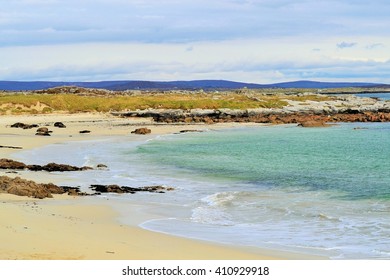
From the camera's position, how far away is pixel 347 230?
580 inches

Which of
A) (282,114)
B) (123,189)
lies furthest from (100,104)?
(123,189)

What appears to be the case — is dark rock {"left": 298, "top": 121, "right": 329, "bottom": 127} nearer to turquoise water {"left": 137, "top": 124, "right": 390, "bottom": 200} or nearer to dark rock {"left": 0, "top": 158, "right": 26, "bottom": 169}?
turquoise water {"left": 137, "top": 124, "right": 390, "bottom": 200}

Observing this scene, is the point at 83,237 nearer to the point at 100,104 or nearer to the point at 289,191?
the point at 289,191

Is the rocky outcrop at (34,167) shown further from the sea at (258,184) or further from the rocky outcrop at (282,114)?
the rocky outcrop at (282,114)

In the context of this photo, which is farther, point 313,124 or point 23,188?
point 313,124

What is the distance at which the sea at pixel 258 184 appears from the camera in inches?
559

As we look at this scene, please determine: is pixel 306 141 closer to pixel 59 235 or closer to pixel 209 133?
pixel 209 133

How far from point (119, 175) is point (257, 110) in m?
49.5

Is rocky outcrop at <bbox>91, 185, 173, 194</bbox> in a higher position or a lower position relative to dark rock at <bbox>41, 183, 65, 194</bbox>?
lower

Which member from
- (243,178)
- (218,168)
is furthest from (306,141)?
(243,178)

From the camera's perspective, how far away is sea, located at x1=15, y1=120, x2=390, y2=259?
1420 cm

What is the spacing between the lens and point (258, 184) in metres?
23.3

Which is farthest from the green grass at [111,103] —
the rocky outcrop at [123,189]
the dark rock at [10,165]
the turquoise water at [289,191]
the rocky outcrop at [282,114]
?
the rocky outcrop at [123,189]

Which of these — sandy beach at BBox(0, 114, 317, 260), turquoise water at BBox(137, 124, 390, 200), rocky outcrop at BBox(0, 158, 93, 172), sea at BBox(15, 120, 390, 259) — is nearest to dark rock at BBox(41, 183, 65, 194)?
sandy beach at BBox(0, 114, 317, 260)
